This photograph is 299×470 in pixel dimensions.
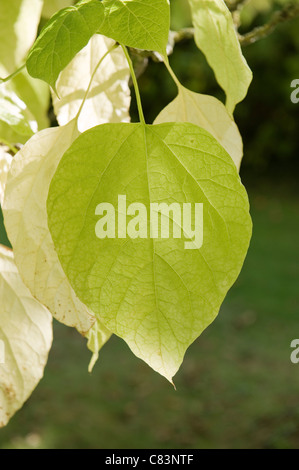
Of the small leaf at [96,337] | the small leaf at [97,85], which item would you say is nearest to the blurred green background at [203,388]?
the small leaf at [97,85]

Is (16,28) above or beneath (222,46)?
above

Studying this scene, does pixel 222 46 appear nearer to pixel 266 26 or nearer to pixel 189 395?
pixel 266 26

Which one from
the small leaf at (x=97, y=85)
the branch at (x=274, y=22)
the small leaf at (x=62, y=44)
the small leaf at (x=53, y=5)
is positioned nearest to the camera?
the small leaf at (x=62, y=44)

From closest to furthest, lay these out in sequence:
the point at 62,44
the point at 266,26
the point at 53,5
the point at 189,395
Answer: the point at 62,44, the point at 53,5, the point at 266,26, the point at 189,395

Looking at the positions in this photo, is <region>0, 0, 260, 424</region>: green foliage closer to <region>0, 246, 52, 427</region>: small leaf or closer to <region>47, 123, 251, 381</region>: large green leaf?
<region>47, 123, 251, 381</region>: large green leaf

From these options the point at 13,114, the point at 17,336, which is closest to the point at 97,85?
the point at 13,114

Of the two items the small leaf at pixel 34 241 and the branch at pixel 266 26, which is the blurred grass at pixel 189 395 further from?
the small leaf at pixel 34 241
